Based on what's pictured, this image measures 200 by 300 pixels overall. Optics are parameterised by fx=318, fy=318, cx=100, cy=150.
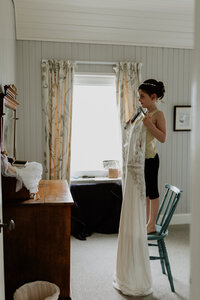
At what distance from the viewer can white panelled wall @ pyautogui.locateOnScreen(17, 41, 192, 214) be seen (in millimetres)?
3896

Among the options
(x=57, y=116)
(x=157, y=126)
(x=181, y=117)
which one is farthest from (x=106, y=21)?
(x=157, y=126)

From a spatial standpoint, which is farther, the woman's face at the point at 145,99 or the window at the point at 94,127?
the window at the point at 94,127

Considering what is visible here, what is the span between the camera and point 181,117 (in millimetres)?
4324

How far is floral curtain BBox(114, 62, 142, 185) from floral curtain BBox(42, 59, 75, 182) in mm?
610

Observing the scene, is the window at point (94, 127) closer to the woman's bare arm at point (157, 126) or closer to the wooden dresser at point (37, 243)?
the woman's bare arm at point (157, 126)

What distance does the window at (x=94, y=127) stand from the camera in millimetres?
4215

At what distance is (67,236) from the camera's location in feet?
7.27

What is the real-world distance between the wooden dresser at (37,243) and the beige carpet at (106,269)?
1.57ft

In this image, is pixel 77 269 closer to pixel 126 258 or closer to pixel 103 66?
pixel 126 258

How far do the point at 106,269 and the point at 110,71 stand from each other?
7.87 ft

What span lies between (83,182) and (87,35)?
185 cm

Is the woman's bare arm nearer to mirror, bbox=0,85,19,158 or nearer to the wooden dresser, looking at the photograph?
the wooden dresser

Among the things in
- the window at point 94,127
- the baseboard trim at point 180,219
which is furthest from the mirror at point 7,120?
the baseboard trim at point 180,219

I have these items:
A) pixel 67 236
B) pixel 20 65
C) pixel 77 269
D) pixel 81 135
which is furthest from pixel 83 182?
pixel 67 236
